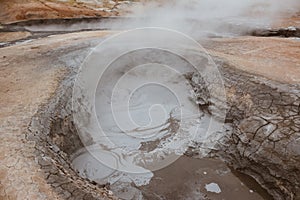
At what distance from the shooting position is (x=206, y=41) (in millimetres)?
7707

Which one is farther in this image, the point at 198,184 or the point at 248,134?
the point at 248,134

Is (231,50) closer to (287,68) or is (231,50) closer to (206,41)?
(206,41)

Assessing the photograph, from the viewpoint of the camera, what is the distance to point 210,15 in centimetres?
1094

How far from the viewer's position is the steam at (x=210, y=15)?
30.9 feet

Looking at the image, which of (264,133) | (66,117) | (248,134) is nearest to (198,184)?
(248,134)

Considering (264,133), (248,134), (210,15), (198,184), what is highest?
(210,15)

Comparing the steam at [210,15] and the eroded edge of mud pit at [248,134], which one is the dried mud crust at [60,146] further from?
the steam at [210,15]

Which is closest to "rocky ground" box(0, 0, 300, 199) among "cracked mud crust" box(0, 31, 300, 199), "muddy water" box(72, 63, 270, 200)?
"cracked mud crust" box(0, 31, 300, 199)

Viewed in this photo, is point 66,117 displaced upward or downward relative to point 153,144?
upward

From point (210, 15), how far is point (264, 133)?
7213mm

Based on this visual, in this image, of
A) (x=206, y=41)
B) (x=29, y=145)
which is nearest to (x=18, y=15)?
(x=206, y=41)

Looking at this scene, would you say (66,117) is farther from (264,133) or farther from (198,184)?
(264,133)

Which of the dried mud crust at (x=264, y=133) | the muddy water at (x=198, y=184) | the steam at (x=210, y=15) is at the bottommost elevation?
the muddy water at (x=198, y=184)

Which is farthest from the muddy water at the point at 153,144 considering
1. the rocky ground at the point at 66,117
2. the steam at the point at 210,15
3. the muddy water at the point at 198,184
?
the steam at the point at 210,15
